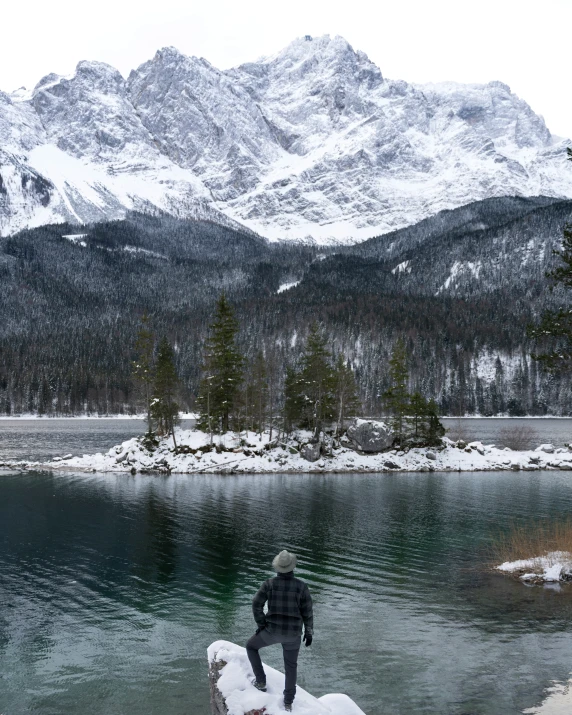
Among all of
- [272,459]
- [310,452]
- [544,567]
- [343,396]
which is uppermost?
[343,396]

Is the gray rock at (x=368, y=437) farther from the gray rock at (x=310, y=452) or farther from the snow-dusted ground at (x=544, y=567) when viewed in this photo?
the snow-dusted ground at (x=544, y=567)

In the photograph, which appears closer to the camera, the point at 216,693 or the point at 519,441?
the point at 216,693

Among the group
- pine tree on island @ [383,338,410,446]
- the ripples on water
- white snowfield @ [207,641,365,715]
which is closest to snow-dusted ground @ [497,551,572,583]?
the ripples on water

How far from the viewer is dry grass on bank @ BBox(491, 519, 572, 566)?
25062 millimetres

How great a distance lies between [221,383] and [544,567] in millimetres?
49111

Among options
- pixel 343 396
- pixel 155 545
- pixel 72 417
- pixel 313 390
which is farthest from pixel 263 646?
pixel 72 417

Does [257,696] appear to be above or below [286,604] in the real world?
below

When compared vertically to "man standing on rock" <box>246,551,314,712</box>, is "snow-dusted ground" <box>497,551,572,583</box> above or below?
below

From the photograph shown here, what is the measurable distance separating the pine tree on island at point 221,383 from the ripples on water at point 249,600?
89.5 feet

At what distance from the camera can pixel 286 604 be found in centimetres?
993

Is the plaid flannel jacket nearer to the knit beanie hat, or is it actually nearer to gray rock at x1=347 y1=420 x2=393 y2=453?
the knit beanie hat

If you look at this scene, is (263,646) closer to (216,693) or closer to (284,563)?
(216,693)

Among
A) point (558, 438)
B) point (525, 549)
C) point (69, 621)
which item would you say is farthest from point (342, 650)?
point (558, 438)

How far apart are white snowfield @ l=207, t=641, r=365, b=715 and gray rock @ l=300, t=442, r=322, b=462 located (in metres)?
54.5
